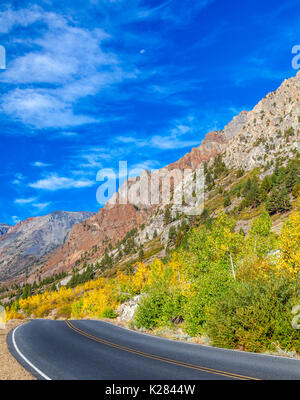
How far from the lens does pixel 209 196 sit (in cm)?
19312

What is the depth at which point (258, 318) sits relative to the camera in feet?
43.5

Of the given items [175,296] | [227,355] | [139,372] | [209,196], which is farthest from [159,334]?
[209,196]

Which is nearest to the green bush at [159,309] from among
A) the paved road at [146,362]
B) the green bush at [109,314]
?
the paved road at [146,362]

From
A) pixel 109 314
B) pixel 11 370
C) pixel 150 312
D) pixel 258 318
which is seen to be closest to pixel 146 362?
pixel 11 370

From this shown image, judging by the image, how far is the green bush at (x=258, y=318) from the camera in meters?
12.7

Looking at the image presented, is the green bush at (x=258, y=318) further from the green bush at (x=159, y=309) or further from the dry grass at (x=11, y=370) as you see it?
the dry grass at (x=11, y=370)

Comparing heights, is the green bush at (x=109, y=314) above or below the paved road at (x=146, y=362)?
below

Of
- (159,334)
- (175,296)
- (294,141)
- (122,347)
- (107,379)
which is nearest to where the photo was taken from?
(107,379)

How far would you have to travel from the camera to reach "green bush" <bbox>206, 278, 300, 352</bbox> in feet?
41.7

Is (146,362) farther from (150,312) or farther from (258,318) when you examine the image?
(150,312)

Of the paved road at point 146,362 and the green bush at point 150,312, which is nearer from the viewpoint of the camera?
the paved road at point 146,362
